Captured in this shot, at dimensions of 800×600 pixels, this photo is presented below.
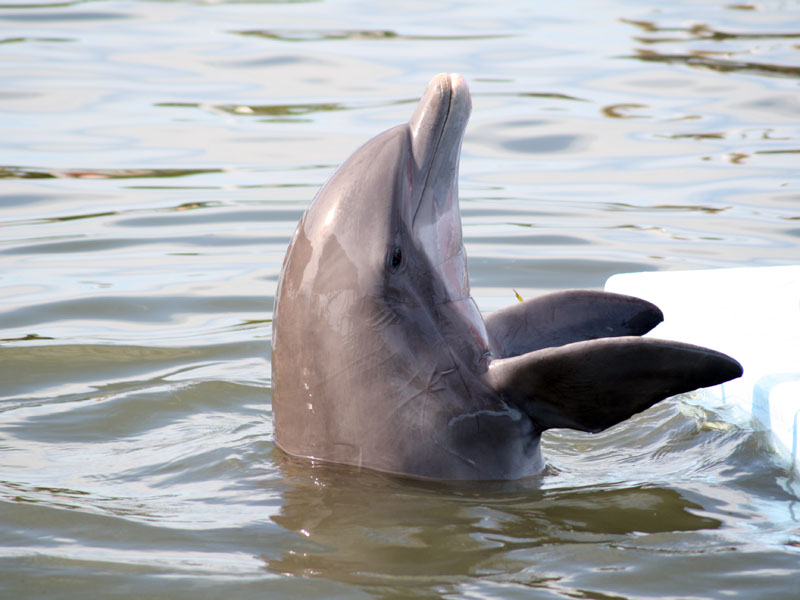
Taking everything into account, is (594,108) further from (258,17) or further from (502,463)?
(502,463)

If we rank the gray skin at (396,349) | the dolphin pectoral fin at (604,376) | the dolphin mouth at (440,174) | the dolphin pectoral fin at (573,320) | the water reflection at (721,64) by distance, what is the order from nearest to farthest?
the dolphin pectoral fin at (604,376)
the gray skin at (396,349)
the dolphin mouth at (440,174)
the dolphin pectoral fin at (573,320)
the water reflection at (721,64)

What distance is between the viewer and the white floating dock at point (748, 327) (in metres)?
4.45

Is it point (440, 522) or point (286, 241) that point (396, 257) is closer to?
point (440, 522)

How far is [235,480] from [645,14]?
17402mm

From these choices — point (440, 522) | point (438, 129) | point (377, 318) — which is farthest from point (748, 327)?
point (440, 522)

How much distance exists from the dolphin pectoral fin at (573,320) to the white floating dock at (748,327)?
49cm

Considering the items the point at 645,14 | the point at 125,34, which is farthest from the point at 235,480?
the point at 645,14

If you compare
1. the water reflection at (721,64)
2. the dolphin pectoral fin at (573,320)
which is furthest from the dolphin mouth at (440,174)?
the water reflection at (721,64)

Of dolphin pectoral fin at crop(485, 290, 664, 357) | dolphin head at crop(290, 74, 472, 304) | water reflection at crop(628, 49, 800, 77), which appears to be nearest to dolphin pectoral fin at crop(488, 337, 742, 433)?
dolphin head at crop(290, 74, 472, 304)

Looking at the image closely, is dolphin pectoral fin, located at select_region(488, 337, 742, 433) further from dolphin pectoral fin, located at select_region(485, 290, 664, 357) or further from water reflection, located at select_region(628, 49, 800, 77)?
water reflection, located at select_region(628, 49, 800, 77)

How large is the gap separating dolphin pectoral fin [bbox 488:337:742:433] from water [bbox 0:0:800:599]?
32 cm

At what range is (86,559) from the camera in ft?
11.7

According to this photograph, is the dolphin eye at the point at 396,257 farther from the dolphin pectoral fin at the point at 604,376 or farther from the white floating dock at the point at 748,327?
the white floating dock at the point at 748,327

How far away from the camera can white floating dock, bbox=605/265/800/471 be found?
14.6 ft
